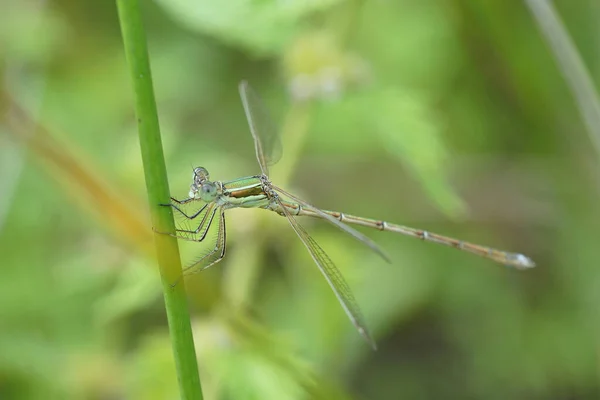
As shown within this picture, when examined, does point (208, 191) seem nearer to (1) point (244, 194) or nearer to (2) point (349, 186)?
(1) point (244, 194)

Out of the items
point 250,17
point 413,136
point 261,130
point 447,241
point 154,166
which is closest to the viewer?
point 154,166

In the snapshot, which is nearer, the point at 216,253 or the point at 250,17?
the point at 216,253

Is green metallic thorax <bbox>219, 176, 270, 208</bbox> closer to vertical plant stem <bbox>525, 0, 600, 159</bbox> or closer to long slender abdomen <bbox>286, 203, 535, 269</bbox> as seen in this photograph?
long slender abdomen <bbox>286, 203, 535, 269</bbox>

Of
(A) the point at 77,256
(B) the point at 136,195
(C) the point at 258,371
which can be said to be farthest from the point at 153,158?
(A) the point at 77,256

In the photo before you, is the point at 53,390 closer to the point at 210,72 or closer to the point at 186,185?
the point at 186,185

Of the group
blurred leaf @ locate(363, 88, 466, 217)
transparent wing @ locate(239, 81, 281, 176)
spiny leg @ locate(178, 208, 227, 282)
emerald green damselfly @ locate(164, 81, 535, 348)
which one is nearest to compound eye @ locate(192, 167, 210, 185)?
emerald green damselfly @ locate(164, 81, 535, 348)

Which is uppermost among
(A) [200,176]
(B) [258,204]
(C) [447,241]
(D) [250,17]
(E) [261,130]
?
(D) [250,17]

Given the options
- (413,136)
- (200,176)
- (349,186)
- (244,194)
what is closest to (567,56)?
(413,136)
